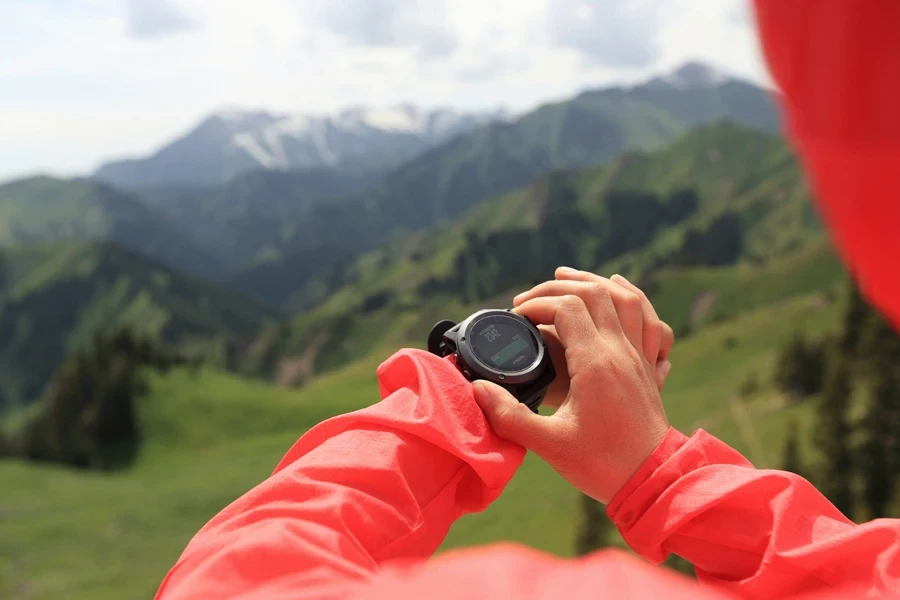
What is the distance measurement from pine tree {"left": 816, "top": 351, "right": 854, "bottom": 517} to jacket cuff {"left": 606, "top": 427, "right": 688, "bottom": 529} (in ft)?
113

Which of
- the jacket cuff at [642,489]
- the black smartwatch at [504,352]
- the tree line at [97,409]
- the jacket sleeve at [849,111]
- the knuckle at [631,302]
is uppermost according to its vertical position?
the jacket sleeve at [849,111]

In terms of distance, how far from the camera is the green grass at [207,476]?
36.9m

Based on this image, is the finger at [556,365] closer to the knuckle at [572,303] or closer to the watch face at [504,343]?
the watch face at [504,343]

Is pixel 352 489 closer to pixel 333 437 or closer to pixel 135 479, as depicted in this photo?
pixel 333 437

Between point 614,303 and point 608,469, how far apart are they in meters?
Answer: 0.61

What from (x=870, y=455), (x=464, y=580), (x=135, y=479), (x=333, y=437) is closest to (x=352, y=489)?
(x=333, y=437)

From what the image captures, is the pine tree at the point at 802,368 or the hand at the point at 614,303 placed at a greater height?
the hand at the point at 614,303

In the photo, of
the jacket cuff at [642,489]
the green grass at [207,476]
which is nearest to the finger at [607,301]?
the jacket cuff at [642,489]

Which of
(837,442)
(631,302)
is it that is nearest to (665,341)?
(631,302)

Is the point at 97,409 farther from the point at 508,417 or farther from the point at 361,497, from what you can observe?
the point at 361,497

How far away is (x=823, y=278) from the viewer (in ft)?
461

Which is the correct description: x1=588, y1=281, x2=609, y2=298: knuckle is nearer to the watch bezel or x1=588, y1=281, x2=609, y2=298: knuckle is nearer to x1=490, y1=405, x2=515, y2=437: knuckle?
the watch bezel

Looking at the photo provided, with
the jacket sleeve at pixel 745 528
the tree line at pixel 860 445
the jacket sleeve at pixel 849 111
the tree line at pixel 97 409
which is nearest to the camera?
the jacket sleeve at pixel 849 111

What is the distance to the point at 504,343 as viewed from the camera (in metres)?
2.68
